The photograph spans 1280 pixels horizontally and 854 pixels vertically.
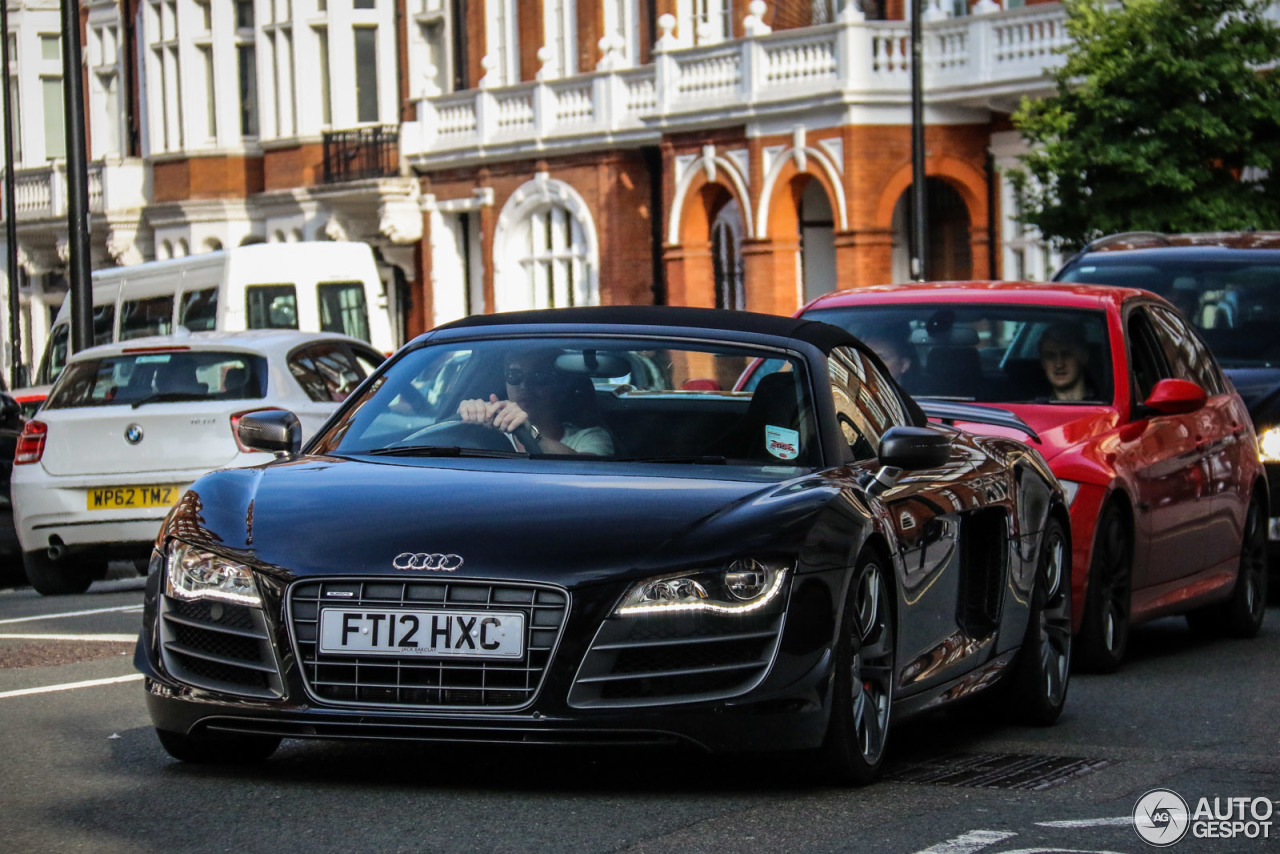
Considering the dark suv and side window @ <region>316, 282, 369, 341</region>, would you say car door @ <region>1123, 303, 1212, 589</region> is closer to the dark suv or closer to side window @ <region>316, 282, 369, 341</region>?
the dark suv

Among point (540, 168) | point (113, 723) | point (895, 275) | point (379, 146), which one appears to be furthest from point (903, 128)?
point (113, 723)

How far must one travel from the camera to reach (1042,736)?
8.52 meters

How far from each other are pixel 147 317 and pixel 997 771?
995 inches

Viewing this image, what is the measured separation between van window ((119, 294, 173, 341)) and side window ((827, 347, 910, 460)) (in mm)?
23236

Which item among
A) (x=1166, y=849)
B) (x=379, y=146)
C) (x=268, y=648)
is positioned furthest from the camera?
(x=379, y=146)

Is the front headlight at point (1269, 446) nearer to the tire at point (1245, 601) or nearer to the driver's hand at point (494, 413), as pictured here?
the tire at point (1245, 601)

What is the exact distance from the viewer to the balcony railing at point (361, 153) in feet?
154

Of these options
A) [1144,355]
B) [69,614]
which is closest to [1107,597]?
[1144,355]

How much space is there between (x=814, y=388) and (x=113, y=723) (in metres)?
2.69

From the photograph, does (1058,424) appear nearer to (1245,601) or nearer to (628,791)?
(1245,601)

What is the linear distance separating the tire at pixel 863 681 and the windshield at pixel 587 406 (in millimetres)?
579

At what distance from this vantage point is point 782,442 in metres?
7.61

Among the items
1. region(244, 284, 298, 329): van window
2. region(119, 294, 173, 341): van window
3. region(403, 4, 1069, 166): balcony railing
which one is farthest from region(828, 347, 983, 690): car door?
region(403, 4, 1069, 166): balcony railing

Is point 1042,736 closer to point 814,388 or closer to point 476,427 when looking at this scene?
point 814,388
